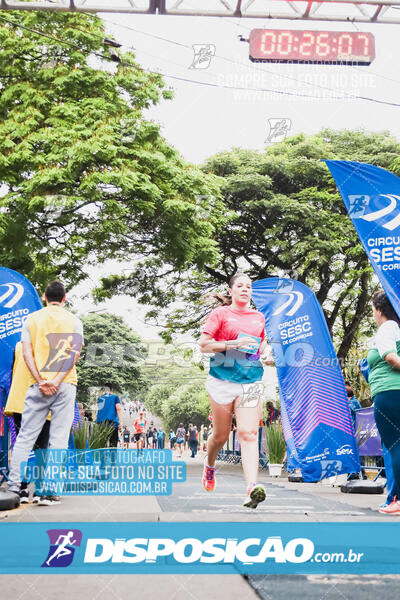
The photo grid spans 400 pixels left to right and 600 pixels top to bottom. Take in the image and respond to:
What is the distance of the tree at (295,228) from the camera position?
19344 mm

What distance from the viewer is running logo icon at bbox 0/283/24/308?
693cm

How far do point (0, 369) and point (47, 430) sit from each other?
1.15 metres

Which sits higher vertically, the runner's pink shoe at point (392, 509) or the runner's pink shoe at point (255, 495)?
the runner's pink shoe at point (255, 495)

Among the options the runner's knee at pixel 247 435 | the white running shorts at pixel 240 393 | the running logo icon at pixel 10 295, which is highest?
the running logo icon at pixel 10 295

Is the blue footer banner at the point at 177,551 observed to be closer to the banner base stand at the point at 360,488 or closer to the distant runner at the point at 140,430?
the banner base stand at the point at 360,488

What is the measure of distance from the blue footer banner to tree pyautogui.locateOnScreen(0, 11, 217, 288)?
11.3 metres

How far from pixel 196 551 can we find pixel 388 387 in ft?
8.55

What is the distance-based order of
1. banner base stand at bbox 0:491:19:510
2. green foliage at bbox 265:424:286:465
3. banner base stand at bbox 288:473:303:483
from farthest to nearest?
green foliage at bbox 265:424:286:465
banner base stand at bbox 288:473:303:483
banner base stand at bbox 0:491:19:510

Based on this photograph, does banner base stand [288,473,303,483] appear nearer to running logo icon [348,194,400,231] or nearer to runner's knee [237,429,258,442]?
running logo icon [348,194,400,231]

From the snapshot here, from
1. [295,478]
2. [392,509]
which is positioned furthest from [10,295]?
[295,478]

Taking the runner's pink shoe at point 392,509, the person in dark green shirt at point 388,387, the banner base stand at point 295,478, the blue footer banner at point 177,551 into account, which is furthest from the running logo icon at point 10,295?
the banner base stand at point 295,478

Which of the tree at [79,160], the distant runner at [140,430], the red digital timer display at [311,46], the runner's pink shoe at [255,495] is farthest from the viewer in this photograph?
the distant runner at [140,430]

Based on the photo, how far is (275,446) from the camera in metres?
10.4

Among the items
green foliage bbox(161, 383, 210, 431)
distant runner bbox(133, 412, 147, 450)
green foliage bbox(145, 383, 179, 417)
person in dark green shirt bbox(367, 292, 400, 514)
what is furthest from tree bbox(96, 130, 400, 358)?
green foliage bbox(145, 383, 179, 417)
